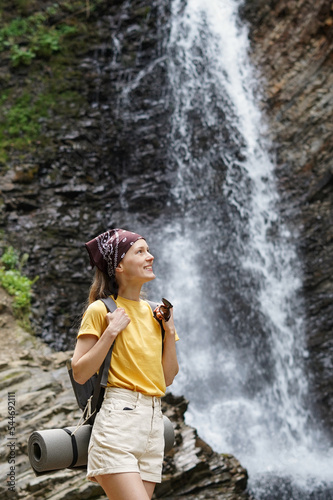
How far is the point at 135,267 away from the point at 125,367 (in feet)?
1.64

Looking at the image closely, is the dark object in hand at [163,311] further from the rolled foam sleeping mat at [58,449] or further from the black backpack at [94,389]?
the rolled foam sleeping mat at [58,449]

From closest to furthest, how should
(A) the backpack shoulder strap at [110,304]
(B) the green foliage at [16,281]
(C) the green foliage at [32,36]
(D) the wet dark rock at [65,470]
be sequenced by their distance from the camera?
(A) the backpack shoulder strap at [110,304] < (D) the wet dark rock at [65,470] < (B) the green foliage at [16,281] < (C) the green foliage at [32,36]

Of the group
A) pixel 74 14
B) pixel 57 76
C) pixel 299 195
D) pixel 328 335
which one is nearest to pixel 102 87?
pixel 57 76

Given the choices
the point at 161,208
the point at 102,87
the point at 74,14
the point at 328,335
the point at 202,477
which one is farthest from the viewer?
the point at 74,14

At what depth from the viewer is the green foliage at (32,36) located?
12.0m

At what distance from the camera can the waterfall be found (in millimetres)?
7703

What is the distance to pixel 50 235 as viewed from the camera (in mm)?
9781

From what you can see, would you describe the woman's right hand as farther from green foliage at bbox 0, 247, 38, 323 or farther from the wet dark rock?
green foliage at bbox 0, 247, 38, 323

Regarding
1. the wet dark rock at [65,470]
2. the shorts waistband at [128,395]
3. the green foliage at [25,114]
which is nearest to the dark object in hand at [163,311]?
the shorts waistband at [128,395]

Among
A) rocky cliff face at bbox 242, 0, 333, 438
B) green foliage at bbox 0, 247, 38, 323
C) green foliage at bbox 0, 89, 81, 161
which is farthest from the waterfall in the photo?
green foliage at bbox 0, 89, 81, 161

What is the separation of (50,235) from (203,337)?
3.37m

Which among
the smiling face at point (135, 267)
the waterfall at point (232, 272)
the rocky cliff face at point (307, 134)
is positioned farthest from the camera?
the rocky cliff face at point (307, 134)

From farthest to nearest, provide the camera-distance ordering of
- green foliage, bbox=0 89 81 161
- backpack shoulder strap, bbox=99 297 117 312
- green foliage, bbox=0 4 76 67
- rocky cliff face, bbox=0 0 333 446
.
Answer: green foliage, bbox=0 4 76 67 < green foliage, bbox=0 89 81 161 < rocky cliff face, bbox=0 0 333 446 < backpack shoulder strap, bbox=99 297 117 312

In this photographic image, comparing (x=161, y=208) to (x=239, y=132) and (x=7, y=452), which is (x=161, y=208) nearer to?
(x=239, y=132)
